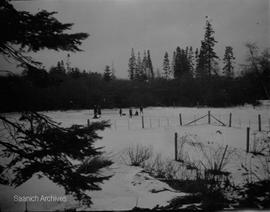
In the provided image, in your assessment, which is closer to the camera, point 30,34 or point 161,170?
point 30,34

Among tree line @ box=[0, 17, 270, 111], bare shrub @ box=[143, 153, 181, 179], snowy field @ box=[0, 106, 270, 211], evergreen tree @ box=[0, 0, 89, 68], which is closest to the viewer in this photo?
evergreen tree @ box=[0, 0, 89, 68]

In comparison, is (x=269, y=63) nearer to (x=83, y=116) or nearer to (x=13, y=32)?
(x=13, y=32)

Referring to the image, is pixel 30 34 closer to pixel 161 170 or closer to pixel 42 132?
pixel 42 132

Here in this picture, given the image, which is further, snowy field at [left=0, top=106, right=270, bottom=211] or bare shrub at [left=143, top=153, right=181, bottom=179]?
bare shrub at [left=143, top=153, right=181, bottom=179]

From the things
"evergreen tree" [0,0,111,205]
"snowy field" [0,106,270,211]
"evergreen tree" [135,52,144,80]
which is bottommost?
"snowy field" [0,106,270,211]

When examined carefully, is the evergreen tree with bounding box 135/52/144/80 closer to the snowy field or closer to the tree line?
the tree line

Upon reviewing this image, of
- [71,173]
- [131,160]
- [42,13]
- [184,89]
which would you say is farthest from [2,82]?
[184,89]

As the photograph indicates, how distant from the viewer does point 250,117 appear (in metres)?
17.0

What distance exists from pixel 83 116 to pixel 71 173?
11806 mm

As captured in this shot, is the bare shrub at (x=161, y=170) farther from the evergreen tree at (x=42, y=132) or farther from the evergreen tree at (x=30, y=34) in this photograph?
the evergreen tree at (x=30, y=34)

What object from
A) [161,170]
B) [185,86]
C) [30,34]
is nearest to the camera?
[30,34]

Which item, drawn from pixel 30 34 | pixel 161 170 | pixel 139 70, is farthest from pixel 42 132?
pixel 139 70

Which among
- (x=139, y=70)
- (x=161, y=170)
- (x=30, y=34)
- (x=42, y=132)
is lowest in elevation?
(x=161, y=170)

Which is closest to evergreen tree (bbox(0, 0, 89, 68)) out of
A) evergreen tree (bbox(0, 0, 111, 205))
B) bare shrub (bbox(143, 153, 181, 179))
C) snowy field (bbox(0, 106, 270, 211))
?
evergreen tree (bbox(0, 0, 111, 205))
